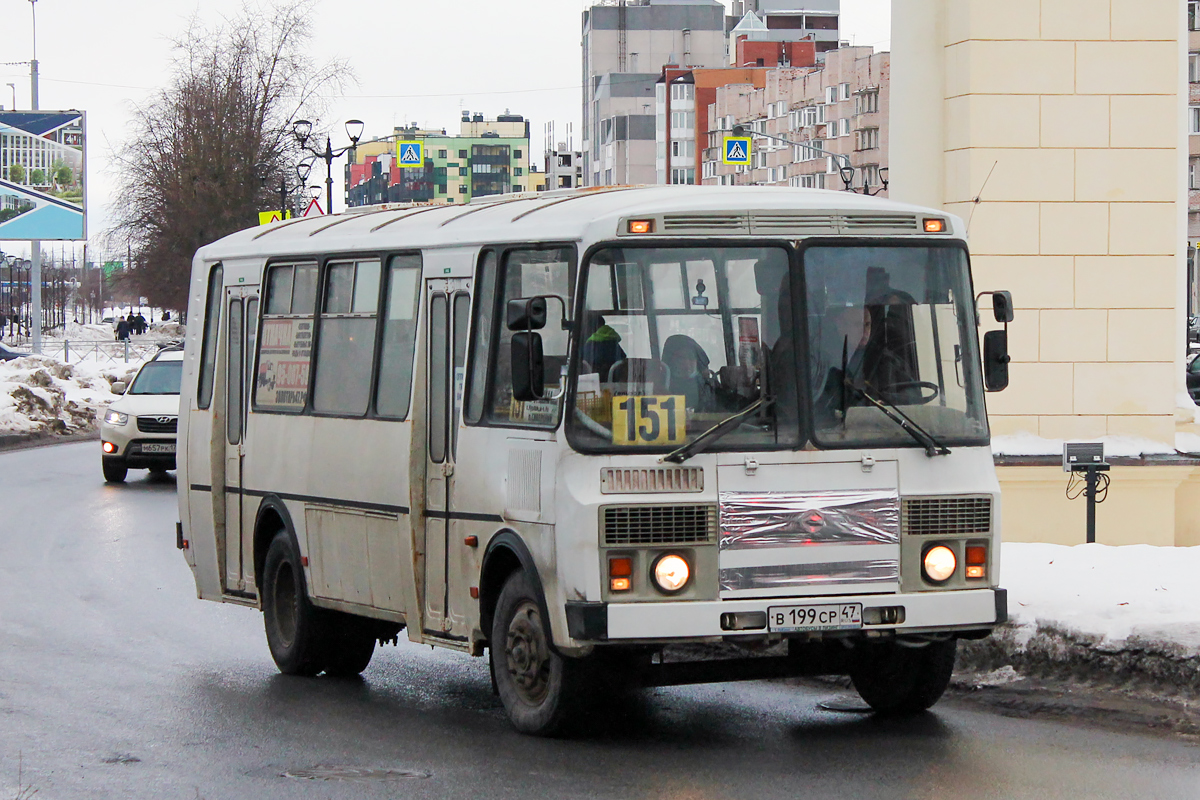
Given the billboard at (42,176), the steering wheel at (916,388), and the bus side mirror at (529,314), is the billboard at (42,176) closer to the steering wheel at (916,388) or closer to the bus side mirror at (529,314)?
the bus side mirror at (529,314)

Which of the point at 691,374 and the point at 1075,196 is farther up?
the point at 1075,196

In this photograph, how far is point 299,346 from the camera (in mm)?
10930

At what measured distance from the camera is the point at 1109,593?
10.1 metres

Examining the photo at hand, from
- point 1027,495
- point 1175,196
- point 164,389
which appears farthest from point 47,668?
point 164,389

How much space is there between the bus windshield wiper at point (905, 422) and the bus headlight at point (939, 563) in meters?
0.41

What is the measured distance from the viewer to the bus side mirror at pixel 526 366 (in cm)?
803

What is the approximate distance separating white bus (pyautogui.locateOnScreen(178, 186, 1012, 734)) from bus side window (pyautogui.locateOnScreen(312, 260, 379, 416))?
25.4 inches

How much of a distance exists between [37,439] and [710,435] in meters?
30.7

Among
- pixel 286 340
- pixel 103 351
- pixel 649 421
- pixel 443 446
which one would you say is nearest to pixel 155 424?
pixel 286 340

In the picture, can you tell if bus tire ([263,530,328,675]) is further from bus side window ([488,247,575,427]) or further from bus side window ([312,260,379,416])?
bus side window ([488,247,575,427])

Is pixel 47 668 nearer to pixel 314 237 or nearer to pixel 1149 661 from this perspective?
pixel 314 237

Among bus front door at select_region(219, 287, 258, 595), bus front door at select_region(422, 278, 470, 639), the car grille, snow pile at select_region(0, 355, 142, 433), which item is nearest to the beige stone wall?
bus front door at select_region(219, 287, 258, 595)

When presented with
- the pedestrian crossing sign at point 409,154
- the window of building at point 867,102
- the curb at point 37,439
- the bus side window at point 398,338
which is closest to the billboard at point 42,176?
the pedestrian crossing sign at point 409,154

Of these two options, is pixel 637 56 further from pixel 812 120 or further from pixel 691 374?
pixel 691 374
